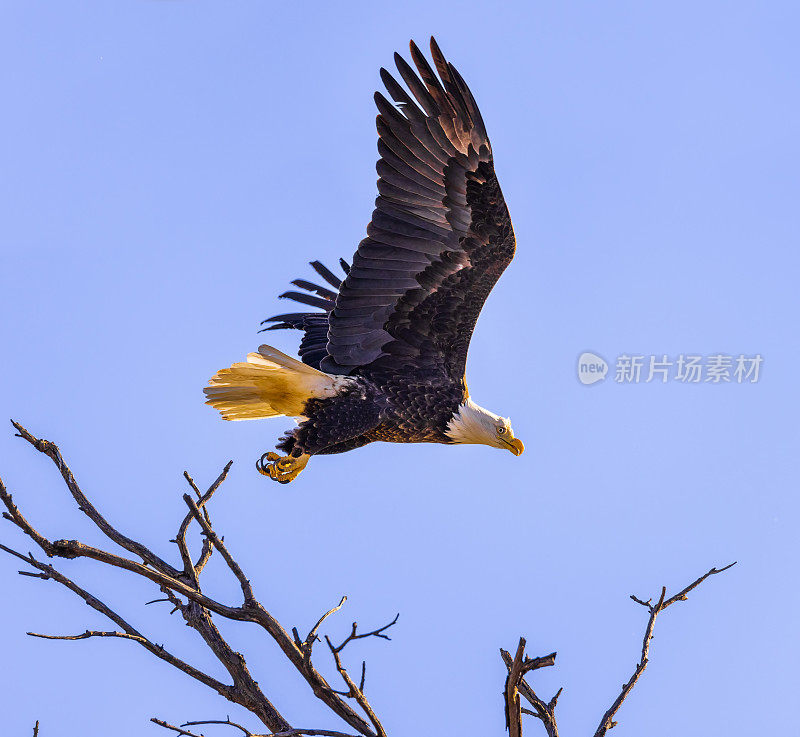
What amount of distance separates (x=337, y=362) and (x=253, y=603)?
251 cm

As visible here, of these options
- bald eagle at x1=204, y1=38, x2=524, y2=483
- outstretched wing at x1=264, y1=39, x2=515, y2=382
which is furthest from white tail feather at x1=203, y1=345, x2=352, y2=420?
outstretched wing at x1=264, y1=39, x2=515, y2=382

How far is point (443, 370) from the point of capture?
5844mm

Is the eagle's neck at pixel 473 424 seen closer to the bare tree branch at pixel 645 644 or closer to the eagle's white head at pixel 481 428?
the eagle's white head at pixel 481 428

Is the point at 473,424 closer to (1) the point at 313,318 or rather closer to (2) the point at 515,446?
(2) the point at 515,446

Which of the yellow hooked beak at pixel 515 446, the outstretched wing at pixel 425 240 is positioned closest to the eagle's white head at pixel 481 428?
the yellow hooked beak at pixel 515 446

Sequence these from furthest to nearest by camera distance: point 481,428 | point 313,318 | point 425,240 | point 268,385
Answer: point 313,318, point 481,428, point 268,385, point 425,240

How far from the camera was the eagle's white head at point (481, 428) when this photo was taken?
19.0 feet

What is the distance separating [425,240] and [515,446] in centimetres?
144

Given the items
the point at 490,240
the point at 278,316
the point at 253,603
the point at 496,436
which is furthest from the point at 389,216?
the point at 253,603

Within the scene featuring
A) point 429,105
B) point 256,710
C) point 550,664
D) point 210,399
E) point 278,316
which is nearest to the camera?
point 550,664

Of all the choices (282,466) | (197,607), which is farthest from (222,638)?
(282,466)

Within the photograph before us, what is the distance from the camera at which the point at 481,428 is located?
5.79m

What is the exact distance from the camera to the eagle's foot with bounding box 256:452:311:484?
589 cm

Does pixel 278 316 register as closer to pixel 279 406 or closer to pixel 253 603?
pixel 279 406
